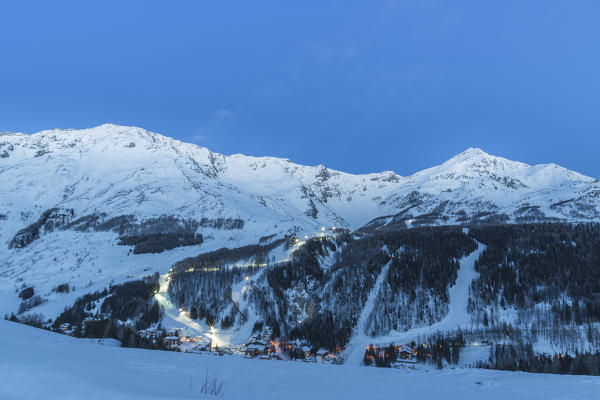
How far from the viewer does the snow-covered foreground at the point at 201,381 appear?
9.25 metres

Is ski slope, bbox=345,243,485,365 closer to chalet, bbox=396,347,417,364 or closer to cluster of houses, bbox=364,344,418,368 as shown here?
cluster of houses, bbox=364,344,418,368

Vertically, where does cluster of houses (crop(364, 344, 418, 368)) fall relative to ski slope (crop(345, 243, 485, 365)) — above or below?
below

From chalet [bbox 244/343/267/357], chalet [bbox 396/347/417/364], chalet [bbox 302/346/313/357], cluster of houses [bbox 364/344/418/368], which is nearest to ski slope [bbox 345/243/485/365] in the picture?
cluster of houses [bbox 364/344/418/368]

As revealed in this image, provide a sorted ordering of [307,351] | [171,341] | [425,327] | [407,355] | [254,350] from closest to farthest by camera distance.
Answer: [407,355] < [254,350] < [171,341] < [307,351] < [425,327]

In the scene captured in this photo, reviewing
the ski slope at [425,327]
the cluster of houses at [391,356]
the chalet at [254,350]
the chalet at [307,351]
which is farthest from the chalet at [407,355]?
the chalet at [254,350]

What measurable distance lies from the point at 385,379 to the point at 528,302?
87.9 metres

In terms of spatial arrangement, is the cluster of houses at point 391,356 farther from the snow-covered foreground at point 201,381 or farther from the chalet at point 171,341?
the chalet at point 171,341

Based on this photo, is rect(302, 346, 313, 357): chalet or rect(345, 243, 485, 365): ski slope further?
rect(345, 243, 485, 365): ski slope

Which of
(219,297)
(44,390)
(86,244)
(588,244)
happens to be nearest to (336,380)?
(44,390)

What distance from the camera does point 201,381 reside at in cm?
1738

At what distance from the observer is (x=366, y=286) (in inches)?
4252

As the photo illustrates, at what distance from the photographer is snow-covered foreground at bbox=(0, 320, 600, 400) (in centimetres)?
925

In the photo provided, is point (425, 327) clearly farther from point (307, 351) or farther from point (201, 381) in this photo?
point (201, 381)

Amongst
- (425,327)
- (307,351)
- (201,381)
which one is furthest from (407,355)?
(201,381)
